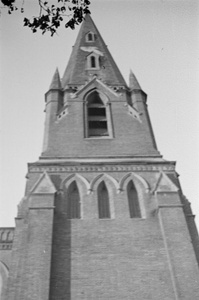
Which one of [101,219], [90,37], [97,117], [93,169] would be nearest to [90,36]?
[90,37]

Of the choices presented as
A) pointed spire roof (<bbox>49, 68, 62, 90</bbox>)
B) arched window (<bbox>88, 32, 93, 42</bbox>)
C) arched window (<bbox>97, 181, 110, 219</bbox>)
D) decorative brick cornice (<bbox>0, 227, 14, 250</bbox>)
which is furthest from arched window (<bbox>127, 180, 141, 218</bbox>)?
arched window (<bbox>88, 32, 93, 42</bbox>)

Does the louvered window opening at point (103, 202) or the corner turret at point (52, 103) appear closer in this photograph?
the louvered window opening at point (103, 202)

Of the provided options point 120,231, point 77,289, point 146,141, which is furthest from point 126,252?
point 146,141

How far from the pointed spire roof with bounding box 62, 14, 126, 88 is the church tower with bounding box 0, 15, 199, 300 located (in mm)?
3183

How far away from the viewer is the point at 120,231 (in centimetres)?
1495

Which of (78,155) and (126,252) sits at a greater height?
(78,155)

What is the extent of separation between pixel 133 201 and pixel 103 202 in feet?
3.62

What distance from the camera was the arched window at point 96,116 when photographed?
20969 mm

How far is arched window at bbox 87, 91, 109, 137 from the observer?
20969 mm

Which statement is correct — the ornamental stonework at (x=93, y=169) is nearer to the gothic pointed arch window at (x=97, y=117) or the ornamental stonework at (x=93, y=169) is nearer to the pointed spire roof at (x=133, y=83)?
the gothic pointed arch window at (x=97, y=117)

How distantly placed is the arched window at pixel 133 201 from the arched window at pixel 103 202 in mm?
822

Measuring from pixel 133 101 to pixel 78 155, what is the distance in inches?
229

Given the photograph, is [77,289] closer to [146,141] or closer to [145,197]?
[145,197]

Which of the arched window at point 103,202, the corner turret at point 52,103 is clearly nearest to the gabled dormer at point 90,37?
the corner turret at point 52,103
